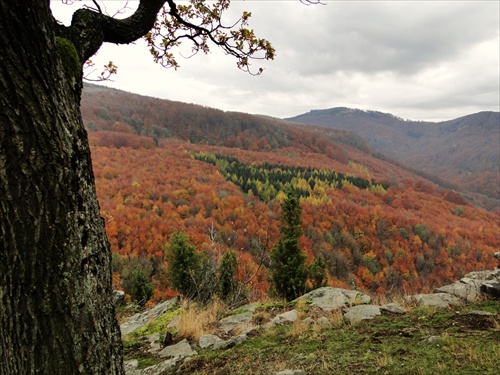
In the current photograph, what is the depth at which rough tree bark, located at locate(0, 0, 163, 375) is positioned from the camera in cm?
148

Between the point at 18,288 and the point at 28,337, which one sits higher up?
the point at 18,288

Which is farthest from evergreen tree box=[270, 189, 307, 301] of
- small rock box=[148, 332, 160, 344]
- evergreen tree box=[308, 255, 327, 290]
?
small rock box=[148, 332, 160, 344]

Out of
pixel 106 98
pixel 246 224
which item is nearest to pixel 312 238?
pixel 246 224

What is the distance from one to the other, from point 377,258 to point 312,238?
51.6 ft

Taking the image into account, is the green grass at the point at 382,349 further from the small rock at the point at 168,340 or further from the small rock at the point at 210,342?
the small rock at the point at 168,340

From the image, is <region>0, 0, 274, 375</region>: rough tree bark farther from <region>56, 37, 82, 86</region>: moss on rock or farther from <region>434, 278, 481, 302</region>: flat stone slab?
<region>434, 278, 481, 302</region>: flat stone slab

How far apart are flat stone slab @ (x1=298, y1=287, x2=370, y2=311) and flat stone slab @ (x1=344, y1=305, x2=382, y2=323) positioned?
656mm

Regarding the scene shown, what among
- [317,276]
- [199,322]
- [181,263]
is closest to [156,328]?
[199,322]

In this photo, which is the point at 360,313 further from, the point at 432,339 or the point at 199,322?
the point at 199,322

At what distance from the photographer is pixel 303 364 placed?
3465 millimetres

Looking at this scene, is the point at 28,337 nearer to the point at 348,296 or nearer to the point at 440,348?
the point at 440,348

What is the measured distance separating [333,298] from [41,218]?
22.5 ft

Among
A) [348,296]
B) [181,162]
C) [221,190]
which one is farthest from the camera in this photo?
[181,162]

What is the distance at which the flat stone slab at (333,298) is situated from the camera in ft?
21.7
